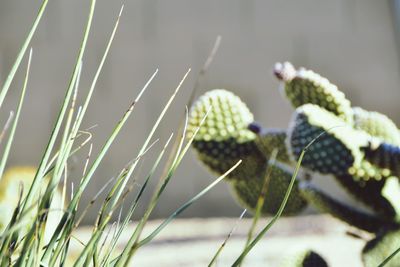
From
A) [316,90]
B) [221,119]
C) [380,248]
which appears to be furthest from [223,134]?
[380,248]

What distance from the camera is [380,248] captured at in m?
0.84

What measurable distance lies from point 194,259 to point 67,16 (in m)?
1.03

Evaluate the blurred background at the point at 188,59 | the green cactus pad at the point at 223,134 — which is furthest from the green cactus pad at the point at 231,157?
the blurred background at the point at 188,59

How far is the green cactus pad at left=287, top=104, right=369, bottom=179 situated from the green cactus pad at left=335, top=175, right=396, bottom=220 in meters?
0.04

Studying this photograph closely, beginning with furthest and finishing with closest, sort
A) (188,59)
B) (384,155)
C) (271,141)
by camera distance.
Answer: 1. (188,59)
2. (271,141)
3. (384,155)

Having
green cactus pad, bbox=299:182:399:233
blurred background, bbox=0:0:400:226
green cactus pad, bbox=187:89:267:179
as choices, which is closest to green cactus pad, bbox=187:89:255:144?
green cactus pad, bbox=187:89:267:179

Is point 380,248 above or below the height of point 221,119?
below

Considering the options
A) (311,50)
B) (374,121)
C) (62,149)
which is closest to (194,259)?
(311,50)

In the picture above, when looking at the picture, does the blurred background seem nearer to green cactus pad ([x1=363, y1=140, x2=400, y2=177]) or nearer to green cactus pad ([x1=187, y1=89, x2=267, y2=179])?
green cactus pad ([x1=187, y1=89, x2=267, y2=179])

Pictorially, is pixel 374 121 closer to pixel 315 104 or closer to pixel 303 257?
pixel 315 104

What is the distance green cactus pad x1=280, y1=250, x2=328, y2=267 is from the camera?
33.4 inches

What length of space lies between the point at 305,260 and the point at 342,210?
0.09 m

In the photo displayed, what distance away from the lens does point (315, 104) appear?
91 centimetres

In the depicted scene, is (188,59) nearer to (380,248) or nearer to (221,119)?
(221,119)
